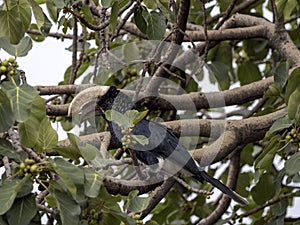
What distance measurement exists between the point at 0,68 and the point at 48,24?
933mm

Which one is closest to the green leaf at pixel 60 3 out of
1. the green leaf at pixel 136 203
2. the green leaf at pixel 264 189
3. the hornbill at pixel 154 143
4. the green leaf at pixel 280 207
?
the green leaf at pixel 136 203

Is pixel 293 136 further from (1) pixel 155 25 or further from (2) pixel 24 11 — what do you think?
(2) pixel 24 11

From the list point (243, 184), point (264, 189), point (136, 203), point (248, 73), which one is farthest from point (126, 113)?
point (248, 73)

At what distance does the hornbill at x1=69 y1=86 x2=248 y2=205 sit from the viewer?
3.00m

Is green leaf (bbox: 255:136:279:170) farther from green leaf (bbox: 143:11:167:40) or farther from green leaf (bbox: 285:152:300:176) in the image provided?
green leaf (bbox: 143:11:167:40)

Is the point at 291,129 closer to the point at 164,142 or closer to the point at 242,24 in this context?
the point at 164,142

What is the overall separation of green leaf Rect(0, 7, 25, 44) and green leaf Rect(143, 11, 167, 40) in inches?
23.3

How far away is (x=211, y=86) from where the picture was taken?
367cm

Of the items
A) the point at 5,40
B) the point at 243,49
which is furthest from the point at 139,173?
the point at 243,49

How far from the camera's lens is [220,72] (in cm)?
383

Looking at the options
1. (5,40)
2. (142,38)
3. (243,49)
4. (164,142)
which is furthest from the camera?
(243,49)

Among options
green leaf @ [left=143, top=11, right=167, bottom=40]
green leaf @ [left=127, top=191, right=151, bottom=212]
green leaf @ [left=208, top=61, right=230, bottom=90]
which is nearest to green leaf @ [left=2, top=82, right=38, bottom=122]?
green leaf @ [left=127, top=191, right=151, bottom=212]

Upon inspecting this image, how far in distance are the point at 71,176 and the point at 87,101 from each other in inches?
54.0

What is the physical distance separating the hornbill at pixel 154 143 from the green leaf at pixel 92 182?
974 mm
